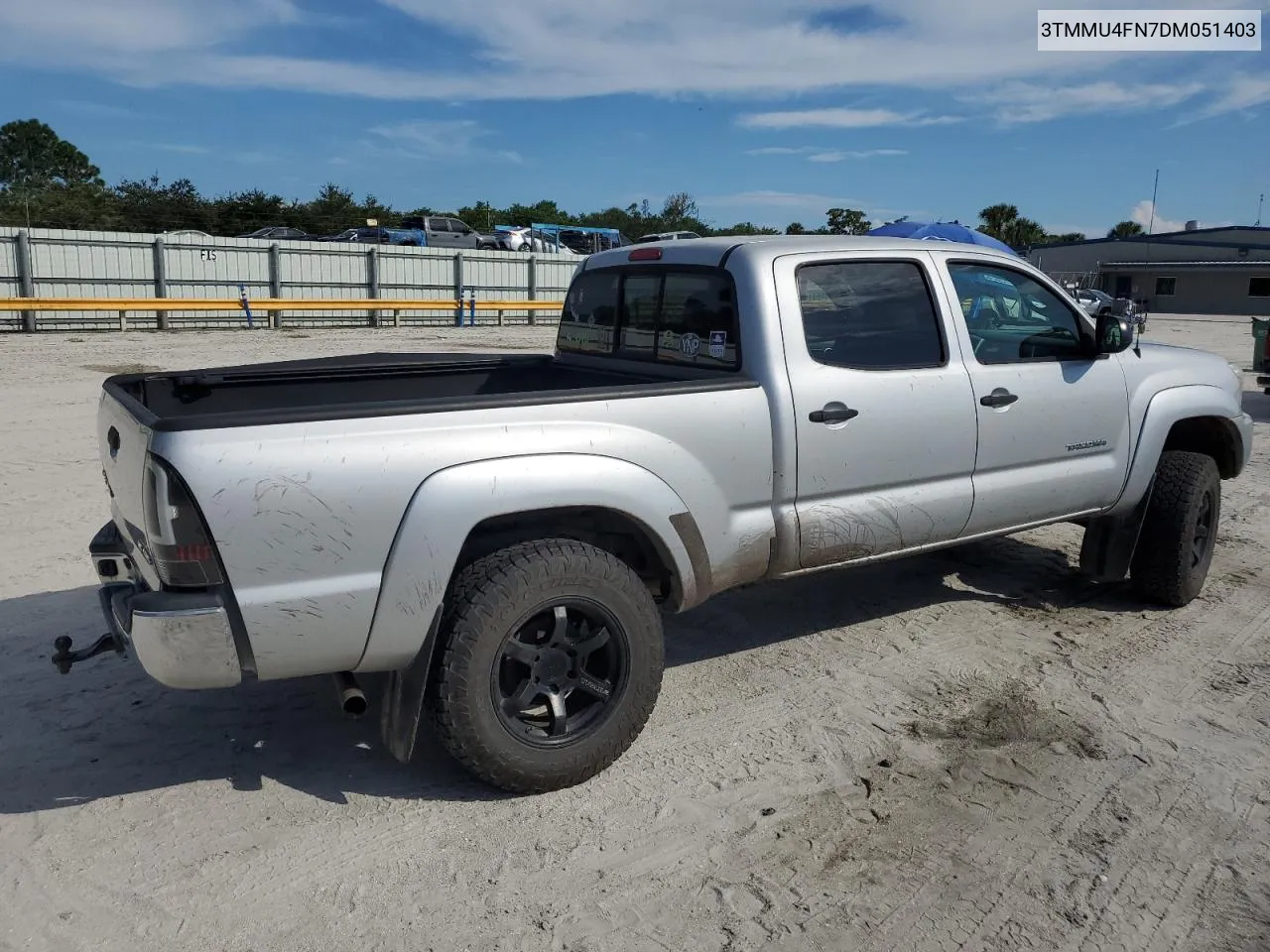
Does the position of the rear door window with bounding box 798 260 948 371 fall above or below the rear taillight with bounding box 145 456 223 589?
above

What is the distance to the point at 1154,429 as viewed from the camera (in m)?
5.26

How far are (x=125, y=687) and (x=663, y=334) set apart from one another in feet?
8.93

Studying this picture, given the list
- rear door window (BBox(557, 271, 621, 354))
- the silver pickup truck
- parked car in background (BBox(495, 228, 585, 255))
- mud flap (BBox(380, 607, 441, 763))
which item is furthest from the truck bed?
parked car in background (BBox(495, 228, 585, 255))

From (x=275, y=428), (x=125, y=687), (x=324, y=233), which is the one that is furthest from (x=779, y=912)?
(x=324, y=233)

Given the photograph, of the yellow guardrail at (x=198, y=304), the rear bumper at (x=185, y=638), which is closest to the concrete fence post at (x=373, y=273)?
the yellow guardrail at (x=198, y=304)

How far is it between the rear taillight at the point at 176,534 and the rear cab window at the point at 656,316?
2.08 metres

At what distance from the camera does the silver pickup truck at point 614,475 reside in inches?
118

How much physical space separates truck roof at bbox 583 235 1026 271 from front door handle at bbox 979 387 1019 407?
648 millimetres

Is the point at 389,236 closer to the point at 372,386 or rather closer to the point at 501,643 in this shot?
the point at 372,386

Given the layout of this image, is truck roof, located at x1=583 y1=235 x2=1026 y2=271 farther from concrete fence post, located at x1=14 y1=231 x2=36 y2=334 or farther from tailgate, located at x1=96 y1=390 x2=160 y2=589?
concrete fence post, located at x1=14 y1=231 x2=36 y2=334

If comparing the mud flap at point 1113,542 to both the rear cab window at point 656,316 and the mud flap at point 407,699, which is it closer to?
the rear cab window at point 656,316

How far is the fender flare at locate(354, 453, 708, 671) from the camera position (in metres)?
3.15

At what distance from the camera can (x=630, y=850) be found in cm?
324

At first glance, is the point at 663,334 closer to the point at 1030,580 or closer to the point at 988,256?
the point at 988,256
